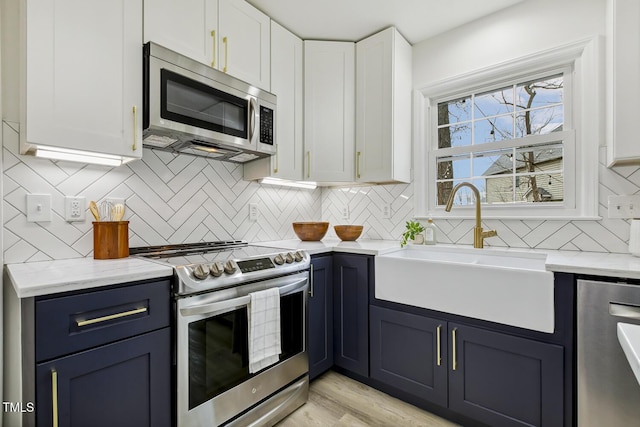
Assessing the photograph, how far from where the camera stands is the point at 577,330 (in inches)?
53.1

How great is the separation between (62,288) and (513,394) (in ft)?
6.41

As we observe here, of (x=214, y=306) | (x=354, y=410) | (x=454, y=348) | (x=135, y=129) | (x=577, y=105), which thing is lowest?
(x=354, y=410)

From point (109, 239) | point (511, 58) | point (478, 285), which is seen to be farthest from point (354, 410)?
point (511, 58)

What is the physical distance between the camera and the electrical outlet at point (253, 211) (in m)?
2.42

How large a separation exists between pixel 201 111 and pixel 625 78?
85.3 inches

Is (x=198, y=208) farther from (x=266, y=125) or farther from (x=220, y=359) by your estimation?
(x=220, y=359)

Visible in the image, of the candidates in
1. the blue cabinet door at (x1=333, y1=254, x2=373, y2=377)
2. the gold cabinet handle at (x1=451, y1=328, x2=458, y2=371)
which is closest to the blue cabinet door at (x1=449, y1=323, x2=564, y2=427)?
the gold cabinet handle at (x1=451, y1=328, x2=458, y2=371)

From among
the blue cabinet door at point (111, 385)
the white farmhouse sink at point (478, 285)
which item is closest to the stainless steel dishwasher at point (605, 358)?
the white farmhouse sink at point (478, 285)

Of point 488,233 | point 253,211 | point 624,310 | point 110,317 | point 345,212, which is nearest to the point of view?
point 110,317

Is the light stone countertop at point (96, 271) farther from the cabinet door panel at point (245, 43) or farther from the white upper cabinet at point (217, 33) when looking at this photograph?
the cabinet door panel at point (245, 43)

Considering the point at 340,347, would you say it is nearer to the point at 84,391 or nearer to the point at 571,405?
the point at 571,405

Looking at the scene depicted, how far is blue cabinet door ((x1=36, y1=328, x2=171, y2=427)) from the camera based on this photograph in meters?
1.02

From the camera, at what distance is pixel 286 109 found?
7.53 ft

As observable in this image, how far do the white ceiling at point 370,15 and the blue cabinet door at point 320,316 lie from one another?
5.54 feet
